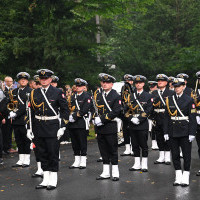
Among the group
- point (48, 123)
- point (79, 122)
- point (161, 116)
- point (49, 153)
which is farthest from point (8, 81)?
point (49, 153)

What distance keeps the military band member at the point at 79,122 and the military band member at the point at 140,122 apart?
1292mm

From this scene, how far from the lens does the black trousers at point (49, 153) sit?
30.5 feet

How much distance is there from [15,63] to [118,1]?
19.5 feet

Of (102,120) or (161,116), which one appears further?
(161,116)

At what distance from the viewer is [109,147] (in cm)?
1037

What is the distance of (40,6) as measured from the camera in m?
19.0

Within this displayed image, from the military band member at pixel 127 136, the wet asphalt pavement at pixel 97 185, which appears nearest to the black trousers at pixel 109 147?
the wet asphalt pavement at pixel 97 185

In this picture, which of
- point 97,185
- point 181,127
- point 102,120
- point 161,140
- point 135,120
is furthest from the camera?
point 161,140

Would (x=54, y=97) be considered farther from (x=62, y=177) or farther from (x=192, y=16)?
(x=192, y=16)

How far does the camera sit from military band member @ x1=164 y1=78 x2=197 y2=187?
9.45 metres

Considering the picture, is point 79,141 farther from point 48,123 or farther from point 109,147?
point 48,123

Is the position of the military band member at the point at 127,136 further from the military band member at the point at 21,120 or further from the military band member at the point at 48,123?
the military band member at the point at 48,123

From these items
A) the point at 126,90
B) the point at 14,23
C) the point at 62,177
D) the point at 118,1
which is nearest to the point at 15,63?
the point at 14,23

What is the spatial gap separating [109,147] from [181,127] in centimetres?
187
